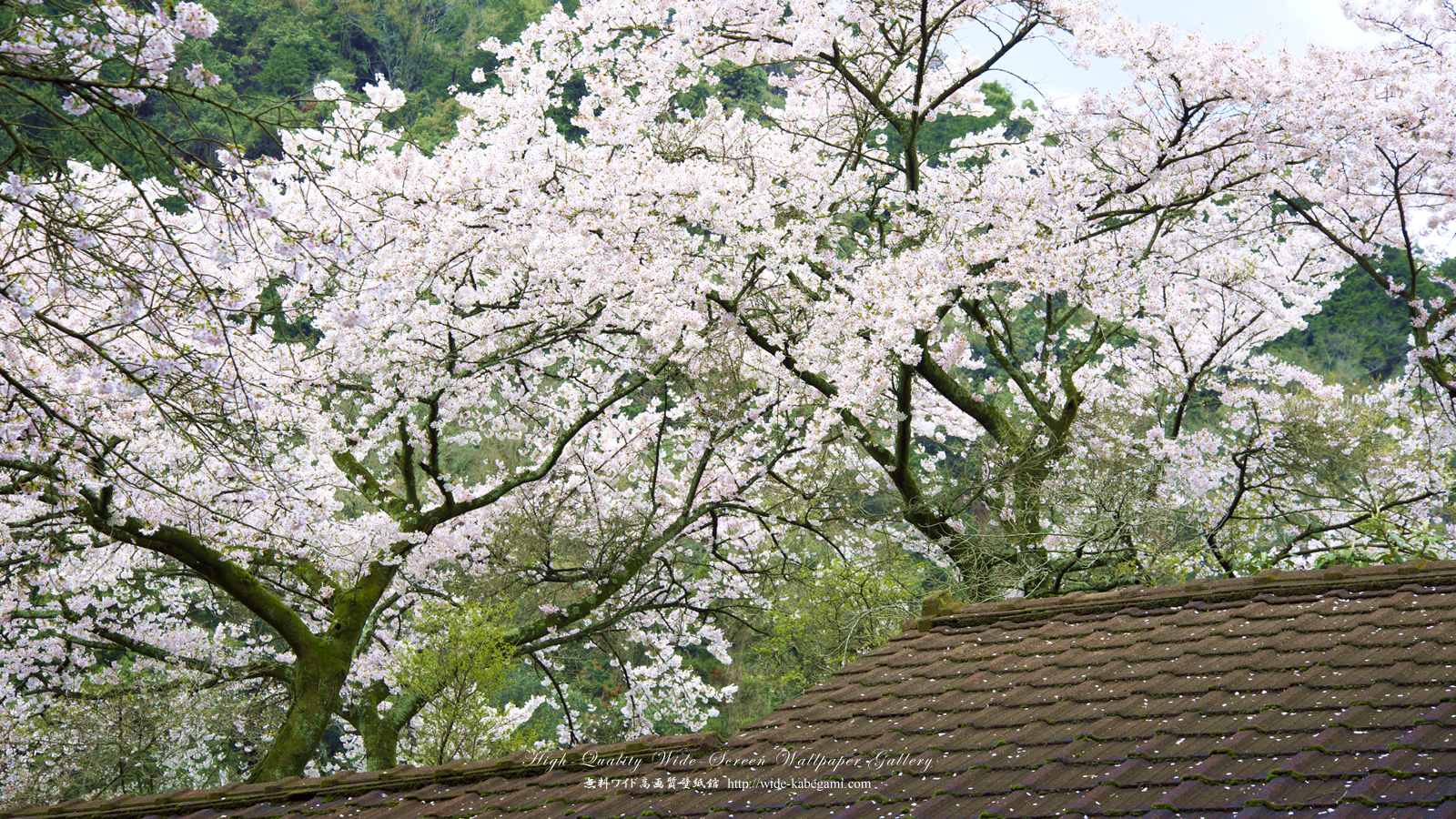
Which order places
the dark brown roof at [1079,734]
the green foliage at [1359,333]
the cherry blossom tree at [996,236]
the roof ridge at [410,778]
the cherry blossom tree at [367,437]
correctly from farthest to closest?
the green foliage at [1359,333] < the cherry blossom tree at [996,236] < the cherry blossom tree at [367,437] < the roof ridge at [410,778] < the dark brown roof at [1079,734]

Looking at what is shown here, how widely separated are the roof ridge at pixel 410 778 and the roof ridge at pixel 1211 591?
163 cm

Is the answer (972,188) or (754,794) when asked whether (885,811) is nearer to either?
(754,794)

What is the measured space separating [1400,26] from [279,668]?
11.3m

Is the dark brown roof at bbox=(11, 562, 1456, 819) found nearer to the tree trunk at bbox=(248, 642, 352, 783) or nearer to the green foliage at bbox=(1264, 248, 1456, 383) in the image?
the tree trunk at bbox=(248, 642, 352, 783)

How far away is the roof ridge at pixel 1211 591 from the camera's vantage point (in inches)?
180

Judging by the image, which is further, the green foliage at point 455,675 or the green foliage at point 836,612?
the green foliage at point 836,612

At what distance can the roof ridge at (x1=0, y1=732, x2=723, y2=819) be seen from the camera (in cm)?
434

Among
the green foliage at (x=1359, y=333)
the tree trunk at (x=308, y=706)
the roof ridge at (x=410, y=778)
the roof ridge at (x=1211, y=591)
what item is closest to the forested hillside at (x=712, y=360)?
the tree trunk at (x=308, y=706)

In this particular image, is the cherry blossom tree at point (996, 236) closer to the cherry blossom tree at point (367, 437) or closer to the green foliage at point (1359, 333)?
the cherry blossom tree at point (367, 437)

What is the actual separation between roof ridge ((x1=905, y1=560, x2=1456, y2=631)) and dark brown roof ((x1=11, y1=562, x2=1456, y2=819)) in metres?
0.01

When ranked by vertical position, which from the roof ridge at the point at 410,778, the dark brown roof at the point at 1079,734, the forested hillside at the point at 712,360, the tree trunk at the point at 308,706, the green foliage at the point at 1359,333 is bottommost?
the dark brown roof at the point at 1079,734

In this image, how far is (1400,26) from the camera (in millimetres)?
9008

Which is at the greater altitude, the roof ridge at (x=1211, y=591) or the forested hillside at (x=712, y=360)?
the forested hillside at (x=712, y=360)

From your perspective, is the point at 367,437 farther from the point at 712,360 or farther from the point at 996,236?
the point at 996,236
